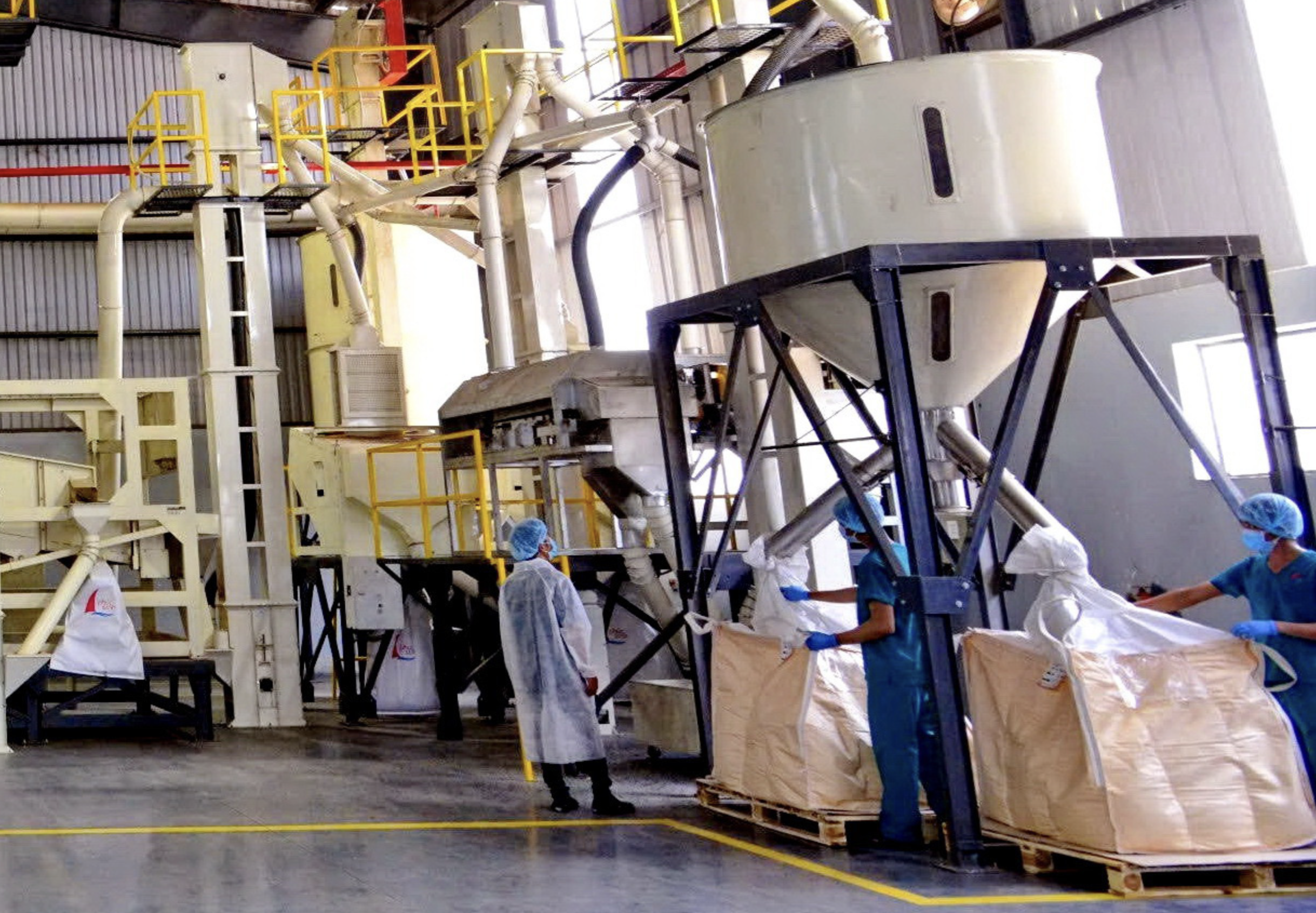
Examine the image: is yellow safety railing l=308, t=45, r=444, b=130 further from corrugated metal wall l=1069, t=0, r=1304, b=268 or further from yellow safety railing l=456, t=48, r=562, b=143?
corrugated metal wall l=1069, t=0, r=1304, b=268

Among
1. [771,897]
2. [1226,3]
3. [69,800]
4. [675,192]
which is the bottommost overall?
[771,897]

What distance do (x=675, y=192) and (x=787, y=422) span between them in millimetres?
4385

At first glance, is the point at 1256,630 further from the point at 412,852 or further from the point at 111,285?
the point at 111,285

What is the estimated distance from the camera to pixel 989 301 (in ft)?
23.0

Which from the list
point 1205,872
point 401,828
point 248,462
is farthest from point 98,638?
point 1205,872

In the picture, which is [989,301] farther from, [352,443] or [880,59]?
[352,443]

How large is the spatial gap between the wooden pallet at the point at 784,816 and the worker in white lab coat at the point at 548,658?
689 mm

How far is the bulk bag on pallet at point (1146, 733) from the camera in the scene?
566 centimetres

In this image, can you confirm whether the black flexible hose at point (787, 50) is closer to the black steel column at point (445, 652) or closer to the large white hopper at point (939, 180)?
the large white hopper at point (939, 180)

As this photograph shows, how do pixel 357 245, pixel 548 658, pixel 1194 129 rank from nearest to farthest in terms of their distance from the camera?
pixel 548 658 → pixel 1194 129 → pixel 357 245

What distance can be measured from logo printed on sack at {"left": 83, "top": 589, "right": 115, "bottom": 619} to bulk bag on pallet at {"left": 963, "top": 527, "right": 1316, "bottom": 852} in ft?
30.0

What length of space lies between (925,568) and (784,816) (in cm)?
186

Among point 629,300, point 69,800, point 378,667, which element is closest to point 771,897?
point 69,800

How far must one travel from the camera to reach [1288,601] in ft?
19.8
